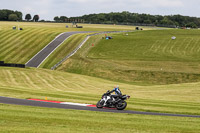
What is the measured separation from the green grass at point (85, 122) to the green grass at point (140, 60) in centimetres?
4092

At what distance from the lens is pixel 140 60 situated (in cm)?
7806

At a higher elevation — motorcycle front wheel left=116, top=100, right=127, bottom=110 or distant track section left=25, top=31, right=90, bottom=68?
motorcycle front wheel left=116, top=100, right=127, bottom=110

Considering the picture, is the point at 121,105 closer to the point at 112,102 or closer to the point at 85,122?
the point at 112,102

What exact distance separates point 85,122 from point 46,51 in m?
72.3

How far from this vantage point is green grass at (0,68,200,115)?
31062mm

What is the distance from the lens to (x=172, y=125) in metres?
18.6

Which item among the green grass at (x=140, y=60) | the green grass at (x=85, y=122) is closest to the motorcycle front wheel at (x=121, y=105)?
the green grass at (x=85, y=122)

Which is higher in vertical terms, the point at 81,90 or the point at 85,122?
the point at 85,122

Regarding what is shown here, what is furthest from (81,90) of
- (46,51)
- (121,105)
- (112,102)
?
(46,51)

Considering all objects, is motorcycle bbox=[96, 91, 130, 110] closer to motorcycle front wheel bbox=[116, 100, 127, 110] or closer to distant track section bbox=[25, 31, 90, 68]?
motorcycle front wheel bbox=[116, 100, 127, 110]

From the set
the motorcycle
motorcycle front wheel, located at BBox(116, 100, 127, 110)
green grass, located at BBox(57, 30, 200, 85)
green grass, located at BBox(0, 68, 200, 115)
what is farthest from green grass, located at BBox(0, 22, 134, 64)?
motorcycle front wheel, located at BBox(116, 100, 127, 110)

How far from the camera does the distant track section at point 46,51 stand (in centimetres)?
7781

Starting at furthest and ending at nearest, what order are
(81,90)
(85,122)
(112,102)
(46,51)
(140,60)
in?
(46,51) → (140,60) → (81,90) → (112,102) → (85,122)

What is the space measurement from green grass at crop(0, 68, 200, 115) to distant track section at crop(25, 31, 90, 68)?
19.1m
